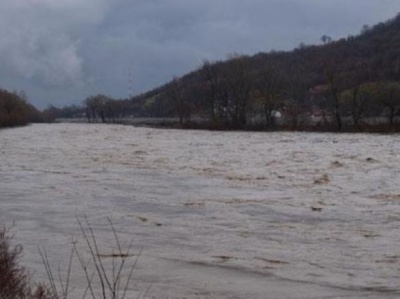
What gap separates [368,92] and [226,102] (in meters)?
19.9

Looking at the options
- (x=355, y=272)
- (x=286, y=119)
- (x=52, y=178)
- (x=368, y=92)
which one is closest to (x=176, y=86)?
(x=286, y=119)

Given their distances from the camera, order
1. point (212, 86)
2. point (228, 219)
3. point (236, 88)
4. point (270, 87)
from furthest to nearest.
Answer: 1. point (212, 86)
2. point (236, 88)
3. point (270, 87)
4. point (228, 219)

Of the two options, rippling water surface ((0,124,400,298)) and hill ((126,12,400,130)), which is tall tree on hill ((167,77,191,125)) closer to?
hill ((126,12,400,130))

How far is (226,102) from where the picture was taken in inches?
3684

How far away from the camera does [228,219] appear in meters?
17.8

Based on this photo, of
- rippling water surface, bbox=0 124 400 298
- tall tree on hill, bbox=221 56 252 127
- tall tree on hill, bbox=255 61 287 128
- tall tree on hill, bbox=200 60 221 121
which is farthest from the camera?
tall tree on hill, bbox=200 60 221 121

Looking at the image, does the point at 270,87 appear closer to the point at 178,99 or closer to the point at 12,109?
the point at 178,99

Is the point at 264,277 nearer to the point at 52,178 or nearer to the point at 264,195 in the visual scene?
the point at 264,195

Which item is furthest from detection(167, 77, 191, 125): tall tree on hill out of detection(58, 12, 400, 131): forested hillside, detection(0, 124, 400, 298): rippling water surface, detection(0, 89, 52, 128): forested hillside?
detection(0, 124, 400, 298): rippling water surface

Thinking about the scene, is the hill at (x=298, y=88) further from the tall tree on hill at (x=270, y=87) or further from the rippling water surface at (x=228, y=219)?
the rippling water surface at (x=228, y=219)

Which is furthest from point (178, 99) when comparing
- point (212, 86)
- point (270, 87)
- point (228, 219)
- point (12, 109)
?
point (228, 219)

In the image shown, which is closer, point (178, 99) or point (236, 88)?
point (236, 88)

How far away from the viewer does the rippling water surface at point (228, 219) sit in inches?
463

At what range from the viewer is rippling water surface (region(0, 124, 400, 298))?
11750mm
